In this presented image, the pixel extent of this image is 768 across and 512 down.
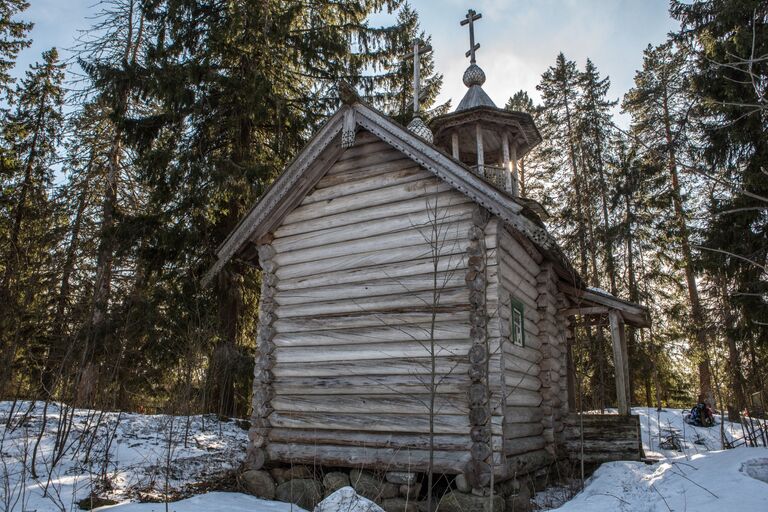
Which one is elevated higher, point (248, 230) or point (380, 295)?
point (248, 230)

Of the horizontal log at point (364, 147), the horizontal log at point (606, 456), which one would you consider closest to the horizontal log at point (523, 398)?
the horizontal log at point (606, 456)

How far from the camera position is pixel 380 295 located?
9.32 m

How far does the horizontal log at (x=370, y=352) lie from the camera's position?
8.41m

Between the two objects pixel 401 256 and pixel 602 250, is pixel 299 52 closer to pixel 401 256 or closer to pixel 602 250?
pixel 401 256

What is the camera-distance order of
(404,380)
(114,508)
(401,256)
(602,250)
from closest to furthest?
(114,508) < (404,380) < (401,256) < (602,250)

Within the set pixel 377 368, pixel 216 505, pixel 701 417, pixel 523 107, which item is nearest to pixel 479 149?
pixel 377 368

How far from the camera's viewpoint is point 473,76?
14375 mm

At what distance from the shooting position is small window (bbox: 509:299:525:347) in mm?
9297

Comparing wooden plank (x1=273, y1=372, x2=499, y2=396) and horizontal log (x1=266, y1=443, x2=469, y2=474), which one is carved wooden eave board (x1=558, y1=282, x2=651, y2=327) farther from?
horizontal log (x1=266, y1=443, x2=469, y2=474)

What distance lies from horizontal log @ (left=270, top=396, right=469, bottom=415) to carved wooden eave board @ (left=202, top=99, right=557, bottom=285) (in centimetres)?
276

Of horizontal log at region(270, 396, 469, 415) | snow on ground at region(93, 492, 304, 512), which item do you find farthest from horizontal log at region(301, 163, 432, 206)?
snow on ground at region(93, 492, 304, 512)

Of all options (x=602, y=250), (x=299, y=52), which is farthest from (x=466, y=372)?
(x=602, y=250)

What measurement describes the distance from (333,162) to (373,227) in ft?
5.62

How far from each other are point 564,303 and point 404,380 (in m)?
6.78
